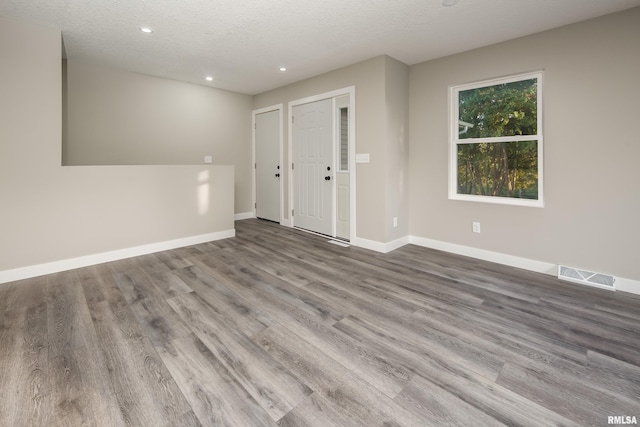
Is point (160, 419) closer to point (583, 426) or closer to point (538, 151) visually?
point (583, 426)

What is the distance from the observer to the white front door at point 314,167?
15.5 feet

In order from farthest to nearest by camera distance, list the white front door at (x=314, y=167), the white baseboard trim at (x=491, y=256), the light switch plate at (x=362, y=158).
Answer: the white front door at (x=314, y=167) < the light switch plate at (x=362, y=158) < the white baseboard trim at (x=491, y=256)

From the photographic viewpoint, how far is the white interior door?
228 inches

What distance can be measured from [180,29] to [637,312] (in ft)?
16.0

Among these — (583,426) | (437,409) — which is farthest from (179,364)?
(583,426)

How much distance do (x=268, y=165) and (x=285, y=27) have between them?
308 centimetres

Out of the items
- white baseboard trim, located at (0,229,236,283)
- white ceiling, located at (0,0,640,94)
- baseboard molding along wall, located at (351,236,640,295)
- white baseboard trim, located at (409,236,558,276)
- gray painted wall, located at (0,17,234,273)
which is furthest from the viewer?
white baseboard trim, located at (409,236,558,276)

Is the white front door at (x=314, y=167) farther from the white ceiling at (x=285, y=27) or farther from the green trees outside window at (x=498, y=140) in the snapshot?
the green trees outside window at (x=498, y=140)

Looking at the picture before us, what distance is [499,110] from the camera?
11.8 ft

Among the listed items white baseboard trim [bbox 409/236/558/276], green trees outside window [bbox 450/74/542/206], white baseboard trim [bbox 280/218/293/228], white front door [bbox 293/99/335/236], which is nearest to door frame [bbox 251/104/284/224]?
white baseboard trim [bbox 280/218/293/228]

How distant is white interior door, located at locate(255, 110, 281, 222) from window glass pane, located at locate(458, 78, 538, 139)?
3207mm

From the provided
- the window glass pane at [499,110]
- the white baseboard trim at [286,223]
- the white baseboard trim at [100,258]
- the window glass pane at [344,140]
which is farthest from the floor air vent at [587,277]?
the white baseboard trim at [100,258]

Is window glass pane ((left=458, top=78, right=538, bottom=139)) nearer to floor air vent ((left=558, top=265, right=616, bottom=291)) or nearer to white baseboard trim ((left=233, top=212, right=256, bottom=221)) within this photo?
floor air vent ((left=558, top=265, right=616, bottom=291))

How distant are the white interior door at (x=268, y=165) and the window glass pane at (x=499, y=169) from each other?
322 centimetres
